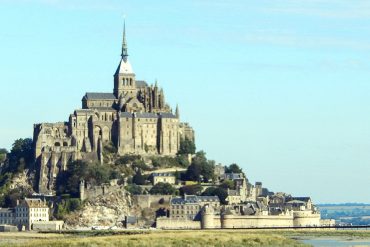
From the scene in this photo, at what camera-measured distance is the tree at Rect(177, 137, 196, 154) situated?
450 ft

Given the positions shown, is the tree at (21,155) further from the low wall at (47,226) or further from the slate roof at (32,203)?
the low wall at (47,226)

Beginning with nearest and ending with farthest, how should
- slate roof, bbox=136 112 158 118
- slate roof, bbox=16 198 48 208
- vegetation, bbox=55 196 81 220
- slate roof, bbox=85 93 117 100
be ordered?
slate roof, bbox=16 198 48 208 → vegetation, bbox=55 196 81 220 → slate roof, bbox=136 112 158 118 → slate roof, bbox=85 93 117 100

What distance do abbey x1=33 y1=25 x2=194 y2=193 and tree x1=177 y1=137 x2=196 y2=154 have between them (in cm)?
63

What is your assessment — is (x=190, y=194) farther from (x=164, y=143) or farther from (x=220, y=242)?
(x=220, y=242)

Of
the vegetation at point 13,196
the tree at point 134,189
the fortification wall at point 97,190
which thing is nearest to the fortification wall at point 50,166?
the vegetation at point 13,196

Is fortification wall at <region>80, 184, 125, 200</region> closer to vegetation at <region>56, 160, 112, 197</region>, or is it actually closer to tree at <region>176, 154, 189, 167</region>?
vegetation at <region>56, 160, 112, 197</region>

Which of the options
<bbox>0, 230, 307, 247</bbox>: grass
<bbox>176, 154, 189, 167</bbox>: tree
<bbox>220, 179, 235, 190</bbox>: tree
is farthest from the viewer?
<bbox>176, 154, 189, 167</bbox>: tree

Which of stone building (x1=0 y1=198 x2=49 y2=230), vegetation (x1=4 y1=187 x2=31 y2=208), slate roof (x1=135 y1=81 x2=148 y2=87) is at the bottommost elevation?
stone building (x1=0 y1=198 x2=49 y2=230)

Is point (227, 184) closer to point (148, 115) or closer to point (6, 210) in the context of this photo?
point (148, 115)

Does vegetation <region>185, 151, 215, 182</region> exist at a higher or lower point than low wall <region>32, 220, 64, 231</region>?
higher

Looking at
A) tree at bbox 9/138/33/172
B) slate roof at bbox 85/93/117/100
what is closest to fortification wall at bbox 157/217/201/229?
tree at bbox 9/138/33/172

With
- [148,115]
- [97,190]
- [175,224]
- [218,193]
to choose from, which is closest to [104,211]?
[97,190]

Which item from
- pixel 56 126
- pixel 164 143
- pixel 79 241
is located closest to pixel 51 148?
pixel 56 126

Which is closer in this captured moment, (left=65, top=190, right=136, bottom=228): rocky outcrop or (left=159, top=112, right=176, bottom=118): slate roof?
(left=65, top=190, right=136, bottom=228): rocky outcrop
